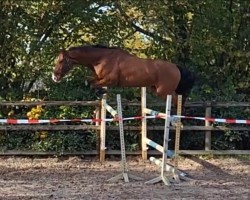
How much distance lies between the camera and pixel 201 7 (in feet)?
33.9

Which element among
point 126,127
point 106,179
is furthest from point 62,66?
point 126,127

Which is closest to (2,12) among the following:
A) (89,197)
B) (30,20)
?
(30,20)

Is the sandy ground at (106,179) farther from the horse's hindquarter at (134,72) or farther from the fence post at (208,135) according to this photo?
the horse's hindquarter at (134,72)

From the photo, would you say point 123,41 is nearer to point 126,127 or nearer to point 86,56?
point 126,127

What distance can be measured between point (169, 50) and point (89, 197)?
198 inches

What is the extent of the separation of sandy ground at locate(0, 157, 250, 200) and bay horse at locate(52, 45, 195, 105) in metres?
1.35

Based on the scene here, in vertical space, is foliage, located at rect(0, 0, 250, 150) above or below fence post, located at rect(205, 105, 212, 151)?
above

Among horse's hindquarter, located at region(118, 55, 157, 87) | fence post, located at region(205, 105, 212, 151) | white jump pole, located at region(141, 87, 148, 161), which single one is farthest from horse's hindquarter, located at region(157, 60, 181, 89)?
fence post, located at region(205, 105, 212, 151)

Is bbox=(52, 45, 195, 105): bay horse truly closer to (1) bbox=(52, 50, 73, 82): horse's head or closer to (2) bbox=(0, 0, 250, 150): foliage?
(1) bbox=(52, 50, 73, 82): horse's head

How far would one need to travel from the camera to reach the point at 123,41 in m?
10.4

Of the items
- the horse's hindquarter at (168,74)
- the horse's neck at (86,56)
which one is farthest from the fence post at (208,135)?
the horse's neck at (86,56)

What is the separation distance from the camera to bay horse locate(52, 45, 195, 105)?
774cm

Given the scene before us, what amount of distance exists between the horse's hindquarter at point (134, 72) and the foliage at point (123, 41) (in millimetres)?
1825

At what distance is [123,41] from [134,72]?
2.67m
